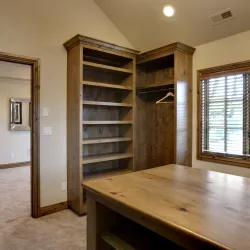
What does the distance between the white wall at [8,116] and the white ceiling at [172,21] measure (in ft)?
10.7

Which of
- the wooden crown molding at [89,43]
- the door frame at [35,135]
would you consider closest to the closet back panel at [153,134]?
the wooden crown molding at [89,43]

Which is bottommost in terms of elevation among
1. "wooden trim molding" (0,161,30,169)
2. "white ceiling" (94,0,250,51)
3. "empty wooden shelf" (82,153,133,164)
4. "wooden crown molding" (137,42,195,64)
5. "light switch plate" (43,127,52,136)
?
"wooden trim molding" (0,161,30,169)

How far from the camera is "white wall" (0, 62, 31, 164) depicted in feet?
19.5

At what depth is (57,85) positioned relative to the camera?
3.12 metres

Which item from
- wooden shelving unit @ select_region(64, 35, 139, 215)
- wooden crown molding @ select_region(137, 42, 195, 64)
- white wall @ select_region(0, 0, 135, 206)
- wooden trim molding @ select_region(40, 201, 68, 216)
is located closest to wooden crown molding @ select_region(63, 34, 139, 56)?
wooden shelving unit @ select_region(64, 35, 139, 215)

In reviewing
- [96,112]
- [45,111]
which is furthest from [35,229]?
[96,112]

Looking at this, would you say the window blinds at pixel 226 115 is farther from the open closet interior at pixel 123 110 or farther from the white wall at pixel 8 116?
the white wall at pixel 8 116

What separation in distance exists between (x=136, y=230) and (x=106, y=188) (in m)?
0.40

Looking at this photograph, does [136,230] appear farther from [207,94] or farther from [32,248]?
[207,94]

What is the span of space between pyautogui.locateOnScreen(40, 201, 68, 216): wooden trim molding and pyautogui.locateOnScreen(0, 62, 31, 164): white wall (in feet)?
11.7

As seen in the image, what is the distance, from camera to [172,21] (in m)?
3.07

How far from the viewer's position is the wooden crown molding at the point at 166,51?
310cm

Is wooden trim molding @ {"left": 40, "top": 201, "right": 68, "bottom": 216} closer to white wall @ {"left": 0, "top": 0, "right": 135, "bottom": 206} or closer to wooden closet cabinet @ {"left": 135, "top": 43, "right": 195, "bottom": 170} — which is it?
white wall @ {"left": 0, "top": 0, "right": 135, "bottom": 206}

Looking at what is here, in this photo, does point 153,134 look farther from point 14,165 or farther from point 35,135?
point 14,165
